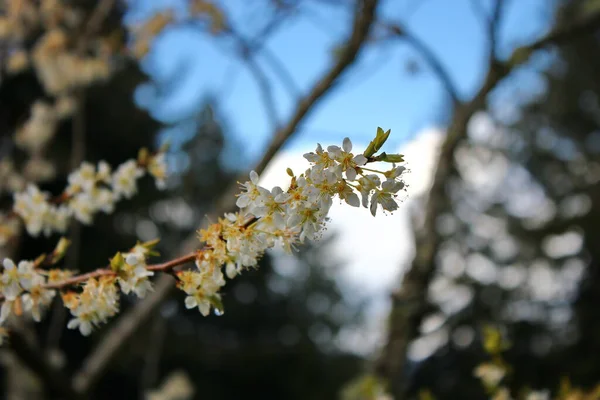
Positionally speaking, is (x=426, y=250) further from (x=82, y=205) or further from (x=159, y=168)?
(x=82, y=205)

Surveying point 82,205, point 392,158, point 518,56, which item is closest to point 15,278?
point 82,205

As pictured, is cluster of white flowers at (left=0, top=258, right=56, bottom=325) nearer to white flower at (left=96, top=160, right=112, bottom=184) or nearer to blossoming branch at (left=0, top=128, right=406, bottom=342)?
blossoming branch at (left=0, top=128, right=406, bottom=342)

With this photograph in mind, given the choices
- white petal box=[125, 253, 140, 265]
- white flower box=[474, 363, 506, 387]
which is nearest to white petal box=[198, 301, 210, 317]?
white petal box=[125, 253, 140, 265]

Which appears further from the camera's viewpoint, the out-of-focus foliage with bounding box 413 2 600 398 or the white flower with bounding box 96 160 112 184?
the out-of-focus foliage with bounding box 413 2 600 398

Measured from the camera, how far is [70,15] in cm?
343

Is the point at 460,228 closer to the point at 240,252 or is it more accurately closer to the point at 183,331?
the point at 183,331

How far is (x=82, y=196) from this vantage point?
5.31 feet

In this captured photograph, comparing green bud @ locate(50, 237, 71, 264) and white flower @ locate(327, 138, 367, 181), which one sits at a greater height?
green bud @ locate(50, 237, 71, 264)

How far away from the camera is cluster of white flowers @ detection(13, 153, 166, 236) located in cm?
159

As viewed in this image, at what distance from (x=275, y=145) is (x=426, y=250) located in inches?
36.3

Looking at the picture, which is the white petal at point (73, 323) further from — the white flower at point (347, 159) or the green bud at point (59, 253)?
the white flower at point (347, 159)

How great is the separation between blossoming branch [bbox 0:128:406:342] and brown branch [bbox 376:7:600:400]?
1687 mm

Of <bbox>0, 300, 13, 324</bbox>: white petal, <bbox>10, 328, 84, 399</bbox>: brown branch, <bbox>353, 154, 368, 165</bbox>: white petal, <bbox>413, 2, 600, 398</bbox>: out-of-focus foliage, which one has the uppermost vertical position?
<bbox>413, 2, 600, 398</bbox>: out-of-focus foliage

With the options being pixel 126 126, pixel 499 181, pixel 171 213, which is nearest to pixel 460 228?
pixel 499 181
